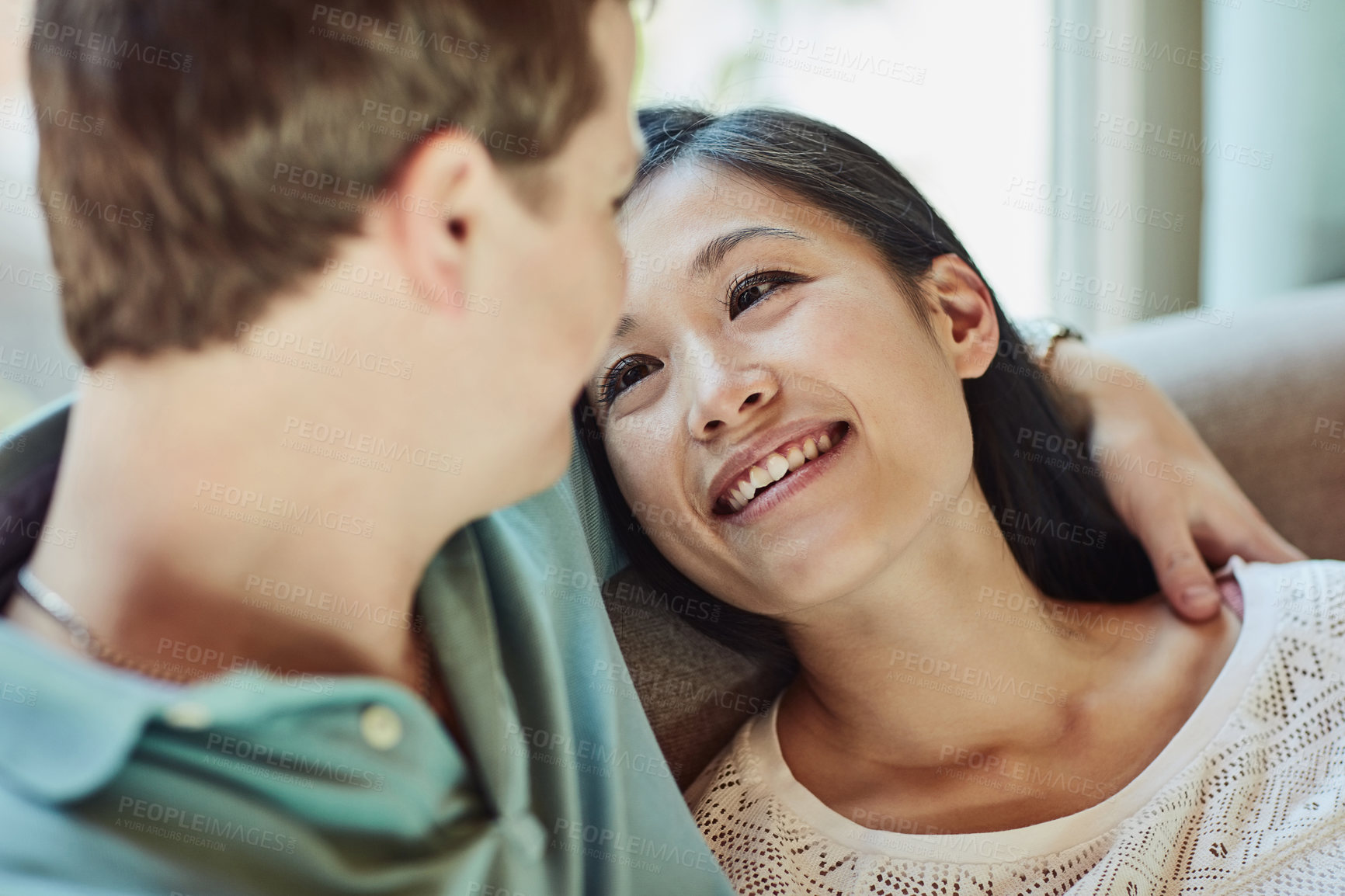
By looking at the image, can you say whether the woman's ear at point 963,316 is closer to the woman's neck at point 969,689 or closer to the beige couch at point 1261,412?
the woman's neck at point 969,689

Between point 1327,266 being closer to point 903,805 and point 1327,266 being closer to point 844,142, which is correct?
point 844,142

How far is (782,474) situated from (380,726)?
1.65 feet

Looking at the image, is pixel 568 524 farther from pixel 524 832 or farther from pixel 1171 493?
Answer: pixel 1171 493

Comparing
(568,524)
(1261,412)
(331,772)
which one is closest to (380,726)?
(331,772)

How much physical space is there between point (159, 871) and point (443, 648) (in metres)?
0.26

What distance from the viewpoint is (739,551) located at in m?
1.07

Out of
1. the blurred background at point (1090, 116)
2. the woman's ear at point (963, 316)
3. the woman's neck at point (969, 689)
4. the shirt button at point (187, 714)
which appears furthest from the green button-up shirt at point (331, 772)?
the blurred background at point (1090, 116)

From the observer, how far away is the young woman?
1.04 meters

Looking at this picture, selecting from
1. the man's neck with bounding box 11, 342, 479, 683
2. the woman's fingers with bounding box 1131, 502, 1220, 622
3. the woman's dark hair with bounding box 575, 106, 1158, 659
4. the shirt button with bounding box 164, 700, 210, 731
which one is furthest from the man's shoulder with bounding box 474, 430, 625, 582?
the woman's fingers with bounding box 1131, 502, 1220, 622

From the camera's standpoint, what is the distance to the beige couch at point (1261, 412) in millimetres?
1344

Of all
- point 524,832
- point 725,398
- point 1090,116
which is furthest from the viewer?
point 1090,116

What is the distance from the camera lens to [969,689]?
3.96 feet

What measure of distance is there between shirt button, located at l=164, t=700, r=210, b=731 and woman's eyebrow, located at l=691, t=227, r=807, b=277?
2.08 ft

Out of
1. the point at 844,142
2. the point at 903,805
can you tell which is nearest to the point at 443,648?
the point at 903,805
